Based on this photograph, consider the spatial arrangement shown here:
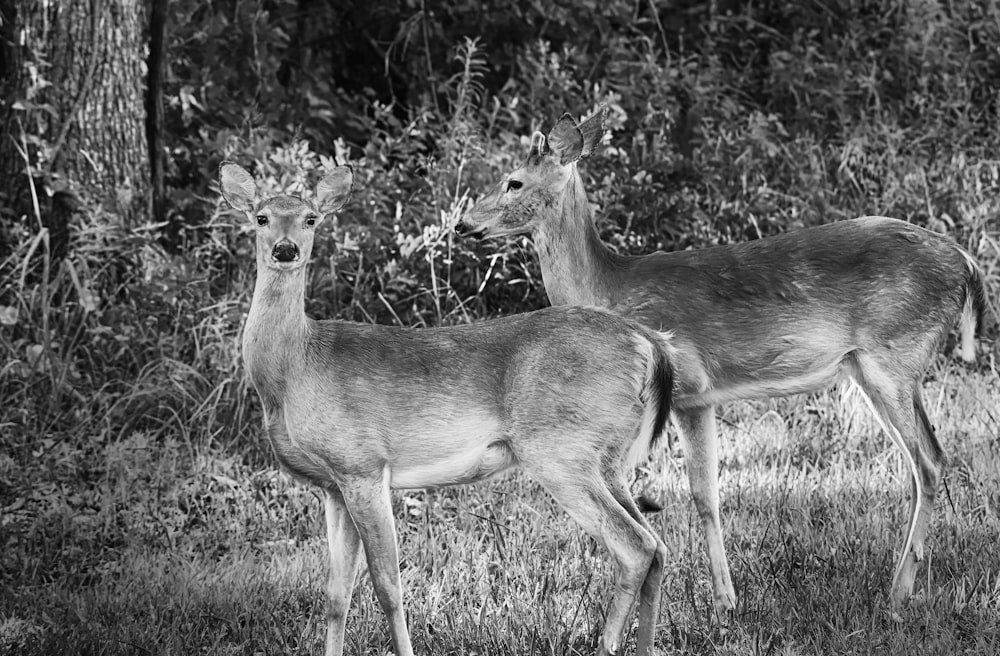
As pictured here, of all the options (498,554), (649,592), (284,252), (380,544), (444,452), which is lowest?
(498,554)

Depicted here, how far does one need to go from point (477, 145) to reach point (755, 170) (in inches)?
69.6

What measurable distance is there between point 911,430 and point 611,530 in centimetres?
171

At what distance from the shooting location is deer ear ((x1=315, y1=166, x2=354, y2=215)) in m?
4.98

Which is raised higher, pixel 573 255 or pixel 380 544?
pixel 573 255

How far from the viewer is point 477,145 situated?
27.6 feet

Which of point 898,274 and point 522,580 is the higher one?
point 898,274

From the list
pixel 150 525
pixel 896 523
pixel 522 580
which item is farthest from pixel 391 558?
pixel 896 523

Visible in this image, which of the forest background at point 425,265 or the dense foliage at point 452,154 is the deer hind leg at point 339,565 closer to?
the forest background at point 425,265

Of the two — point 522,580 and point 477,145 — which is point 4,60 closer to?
point 477,145

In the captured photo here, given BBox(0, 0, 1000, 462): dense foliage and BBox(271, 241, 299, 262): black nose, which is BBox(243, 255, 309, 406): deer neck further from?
BBox(0, 0, 1000, 462): dense foliage

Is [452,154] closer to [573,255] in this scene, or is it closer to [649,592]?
[573,255]

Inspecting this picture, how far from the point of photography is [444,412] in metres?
4.57

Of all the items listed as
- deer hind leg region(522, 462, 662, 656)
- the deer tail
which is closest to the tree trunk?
deer hind leg region(522, 462, 662, 656)

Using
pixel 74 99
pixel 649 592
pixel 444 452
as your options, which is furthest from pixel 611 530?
pixel 74 99
